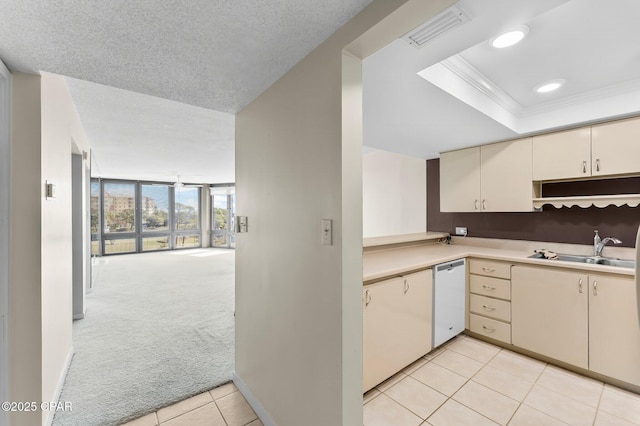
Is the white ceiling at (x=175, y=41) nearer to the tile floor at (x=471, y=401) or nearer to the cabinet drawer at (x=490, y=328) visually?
the tile floor at (x=471, y=401)

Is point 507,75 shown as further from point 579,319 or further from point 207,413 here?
point 207,413

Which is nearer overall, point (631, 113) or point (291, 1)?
point (291, 1)

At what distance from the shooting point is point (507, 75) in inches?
80.9

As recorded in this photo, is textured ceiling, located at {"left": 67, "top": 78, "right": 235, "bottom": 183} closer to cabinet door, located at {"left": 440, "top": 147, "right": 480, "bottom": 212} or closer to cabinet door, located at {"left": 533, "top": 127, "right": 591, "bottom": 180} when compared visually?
cabinet door, located at {"left": 440, "top": 147, "right": 480, "bottom": 212}

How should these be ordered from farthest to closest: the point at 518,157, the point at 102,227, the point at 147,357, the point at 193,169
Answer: the point at 102,227 → the point at 193,169 → the point at 518,157 → the point at 147,357

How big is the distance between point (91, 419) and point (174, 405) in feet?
1.58

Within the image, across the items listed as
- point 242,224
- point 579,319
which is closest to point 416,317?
point 579,319

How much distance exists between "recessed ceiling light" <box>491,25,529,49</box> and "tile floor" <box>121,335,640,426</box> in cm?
236

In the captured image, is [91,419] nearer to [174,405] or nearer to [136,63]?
[174,405]

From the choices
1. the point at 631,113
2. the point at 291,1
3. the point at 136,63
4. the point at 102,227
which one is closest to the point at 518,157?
the point at 631,113

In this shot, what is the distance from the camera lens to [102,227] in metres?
8.05

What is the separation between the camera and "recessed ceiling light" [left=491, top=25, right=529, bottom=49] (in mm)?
1524

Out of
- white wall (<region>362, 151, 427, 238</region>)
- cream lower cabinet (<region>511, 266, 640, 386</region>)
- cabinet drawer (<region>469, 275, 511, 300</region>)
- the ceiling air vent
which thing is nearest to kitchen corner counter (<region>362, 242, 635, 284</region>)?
cream lower cabinet (<region>511, 266, 640, 386</region>)

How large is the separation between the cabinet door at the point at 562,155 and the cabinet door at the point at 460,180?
583 mm
